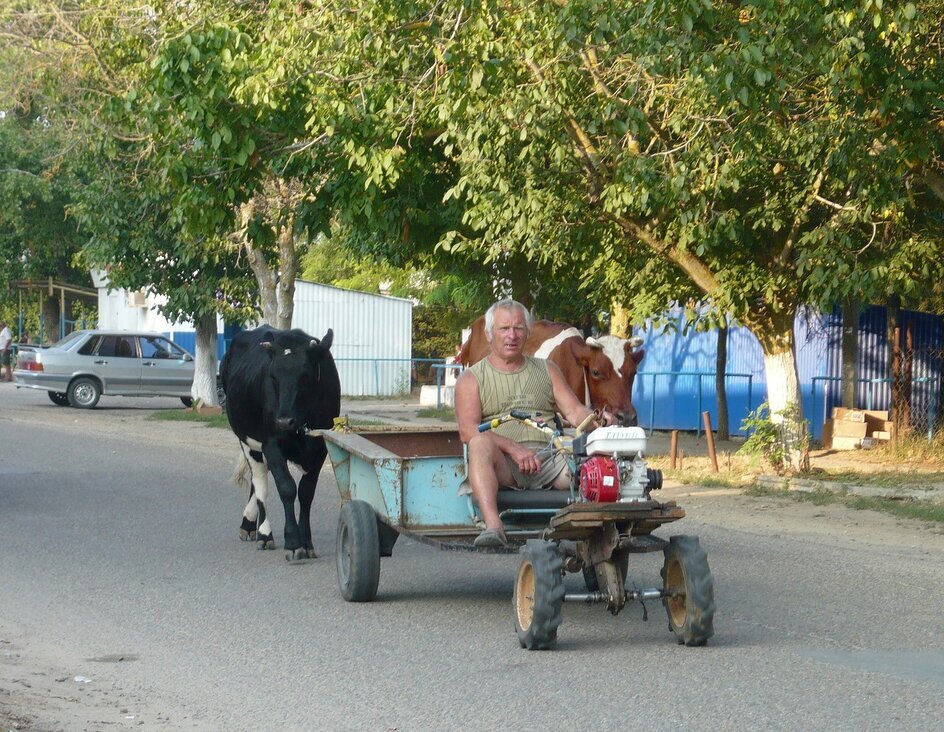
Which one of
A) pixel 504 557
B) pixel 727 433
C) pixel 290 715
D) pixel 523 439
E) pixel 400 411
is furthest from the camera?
pixel 400 411

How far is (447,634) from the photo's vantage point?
26.2ft

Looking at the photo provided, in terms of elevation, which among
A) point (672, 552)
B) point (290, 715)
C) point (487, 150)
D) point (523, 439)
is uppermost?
point (487, 150)

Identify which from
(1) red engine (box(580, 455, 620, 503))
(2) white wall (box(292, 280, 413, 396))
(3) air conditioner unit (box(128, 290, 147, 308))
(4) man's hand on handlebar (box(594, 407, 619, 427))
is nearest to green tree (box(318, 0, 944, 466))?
(4) man's hand on handlebar (box(594, 407, 619, 427))

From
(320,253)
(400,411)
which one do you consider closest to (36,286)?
(320,253)

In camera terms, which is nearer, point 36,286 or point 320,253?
point 36,286

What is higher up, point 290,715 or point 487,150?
point 487,150

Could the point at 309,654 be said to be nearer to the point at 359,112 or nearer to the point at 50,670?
the point at 50,670

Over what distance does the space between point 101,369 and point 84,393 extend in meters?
0.67

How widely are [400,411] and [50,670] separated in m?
23.7

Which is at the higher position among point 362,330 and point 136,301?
point 136,301

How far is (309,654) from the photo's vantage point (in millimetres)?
7473

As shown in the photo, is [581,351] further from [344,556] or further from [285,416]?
[344,556]

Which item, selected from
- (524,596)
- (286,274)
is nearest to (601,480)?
(524,596)

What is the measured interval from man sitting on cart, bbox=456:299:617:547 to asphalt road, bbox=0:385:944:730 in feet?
3.01
